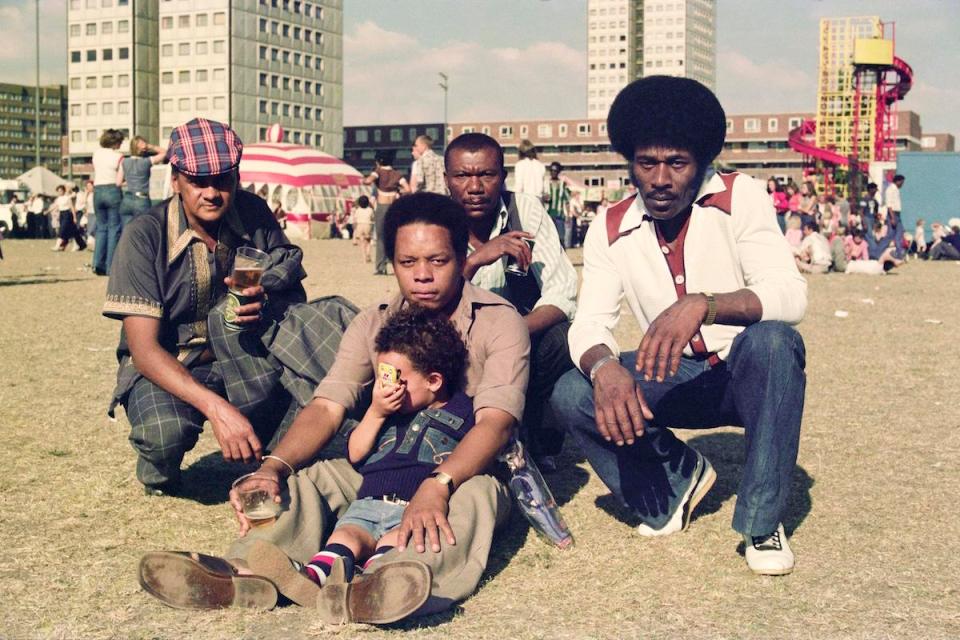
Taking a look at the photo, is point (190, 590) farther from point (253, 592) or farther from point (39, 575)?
point (39, 575)

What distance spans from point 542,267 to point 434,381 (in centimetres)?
129

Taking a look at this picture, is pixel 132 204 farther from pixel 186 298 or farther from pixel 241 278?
pixel 241 278

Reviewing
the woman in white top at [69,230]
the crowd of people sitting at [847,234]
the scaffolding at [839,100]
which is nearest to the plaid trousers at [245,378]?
the crowd of people sitting at [847,234]

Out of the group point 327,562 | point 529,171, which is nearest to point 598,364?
point 327,562

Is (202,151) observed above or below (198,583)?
above

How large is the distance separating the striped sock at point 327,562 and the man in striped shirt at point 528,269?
155 cm

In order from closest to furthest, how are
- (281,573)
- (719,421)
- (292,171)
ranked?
(281,573) → (719,421) → (292,171)

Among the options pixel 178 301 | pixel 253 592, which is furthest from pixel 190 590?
pixel 178 301

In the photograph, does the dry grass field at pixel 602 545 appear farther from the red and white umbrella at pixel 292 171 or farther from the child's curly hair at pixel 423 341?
the red and white umbrella at pixel 292 171

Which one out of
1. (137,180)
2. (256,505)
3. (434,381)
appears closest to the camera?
(256,505)

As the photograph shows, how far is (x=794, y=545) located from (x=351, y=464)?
1.53 metres

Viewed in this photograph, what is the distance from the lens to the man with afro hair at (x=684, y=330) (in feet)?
11.5

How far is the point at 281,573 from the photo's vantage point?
9.99 feet

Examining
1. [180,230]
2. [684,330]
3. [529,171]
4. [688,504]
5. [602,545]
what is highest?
[529,171]
